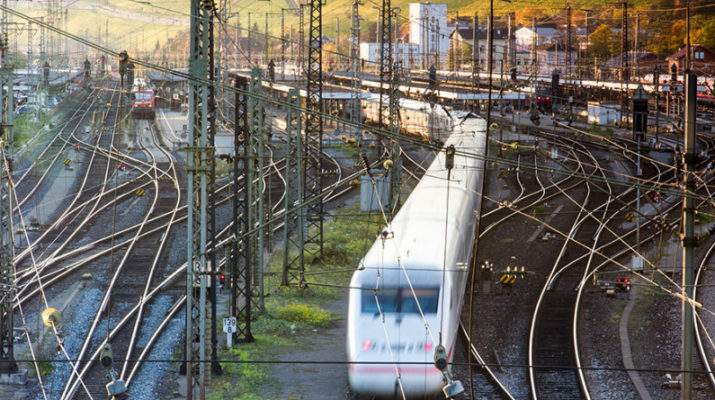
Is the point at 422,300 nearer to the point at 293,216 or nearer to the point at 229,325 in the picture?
the point at 229,325

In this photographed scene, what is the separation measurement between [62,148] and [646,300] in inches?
1258

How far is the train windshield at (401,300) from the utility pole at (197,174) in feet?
8.60

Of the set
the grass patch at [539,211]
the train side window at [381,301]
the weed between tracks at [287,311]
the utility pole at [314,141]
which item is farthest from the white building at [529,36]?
the train side window at [381,301]

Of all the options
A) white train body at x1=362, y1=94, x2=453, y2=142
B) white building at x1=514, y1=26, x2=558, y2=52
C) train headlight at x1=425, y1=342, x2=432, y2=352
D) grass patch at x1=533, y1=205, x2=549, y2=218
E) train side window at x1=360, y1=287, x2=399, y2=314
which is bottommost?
train headlight at x1=425, y1=342, x2=432, y2=352

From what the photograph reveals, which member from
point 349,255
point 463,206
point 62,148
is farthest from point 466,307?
point 62,148

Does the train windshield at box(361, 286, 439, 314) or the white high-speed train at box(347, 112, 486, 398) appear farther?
the train windshield at box(361, 286, 439, 314)

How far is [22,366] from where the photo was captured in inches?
636

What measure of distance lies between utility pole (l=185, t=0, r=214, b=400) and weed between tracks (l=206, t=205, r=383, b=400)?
2733mm

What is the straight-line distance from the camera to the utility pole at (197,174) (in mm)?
11750

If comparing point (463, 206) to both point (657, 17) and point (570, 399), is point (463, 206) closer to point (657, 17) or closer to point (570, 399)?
point (570, 399)

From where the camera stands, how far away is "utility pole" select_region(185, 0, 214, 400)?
38.5ft

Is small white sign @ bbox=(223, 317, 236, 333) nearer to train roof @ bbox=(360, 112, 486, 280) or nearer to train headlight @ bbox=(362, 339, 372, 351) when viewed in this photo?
train roof @ bbox=(360, 112, 486, 280)

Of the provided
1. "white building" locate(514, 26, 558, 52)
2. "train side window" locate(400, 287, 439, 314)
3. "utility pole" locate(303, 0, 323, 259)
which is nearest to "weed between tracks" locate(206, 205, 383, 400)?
"utility pole" locate(303, 0, 323, 259)

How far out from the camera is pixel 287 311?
787 inches
